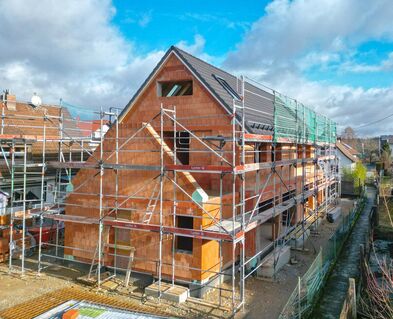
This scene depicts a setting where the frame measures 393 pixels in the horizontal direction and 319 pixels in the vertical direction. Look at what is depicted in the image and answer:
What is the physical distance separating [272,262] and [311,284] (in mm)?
2103

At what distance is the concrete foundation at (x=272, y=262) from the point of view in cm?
1221

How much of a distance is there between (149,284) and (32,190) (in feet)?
36.1

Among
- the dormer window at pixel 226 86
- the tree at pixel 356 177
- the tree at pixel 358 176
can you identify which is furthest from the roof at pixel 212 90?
the tree at pixel 358 176

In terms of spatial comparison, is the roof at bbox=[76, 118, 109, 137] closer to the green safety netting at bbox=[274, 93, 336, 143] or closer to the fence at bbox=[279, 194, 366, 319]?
the green safety netting at bbox=[274, 93, 336, 143]

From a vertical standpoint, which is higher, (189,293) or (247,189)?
(247,189)

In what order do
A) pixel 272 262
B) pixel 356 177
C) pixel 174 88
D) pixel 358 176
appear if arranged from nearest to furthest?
pixel 272 262 → pixel 174 88 → pixel 356 177 → pixel 358 176

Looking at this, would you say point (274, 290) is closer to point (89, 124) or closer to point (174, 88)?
point (174, 88)

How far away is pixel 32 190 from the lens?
19484mm

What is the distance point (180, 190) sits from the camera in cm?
1118

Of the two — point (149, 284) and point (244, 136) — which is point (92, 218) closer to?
point (149, 284)

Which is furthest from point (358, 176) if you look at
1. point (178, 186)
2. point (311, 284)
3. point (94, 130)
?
point (178, 186)

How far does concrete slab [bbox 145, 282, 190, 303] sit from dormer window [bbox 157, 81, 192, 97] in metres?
7.23

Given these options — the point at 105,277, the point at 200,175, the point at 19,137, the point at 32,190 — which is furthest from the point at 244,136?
the point at 32,190

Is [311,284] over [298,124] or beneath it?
beneath
